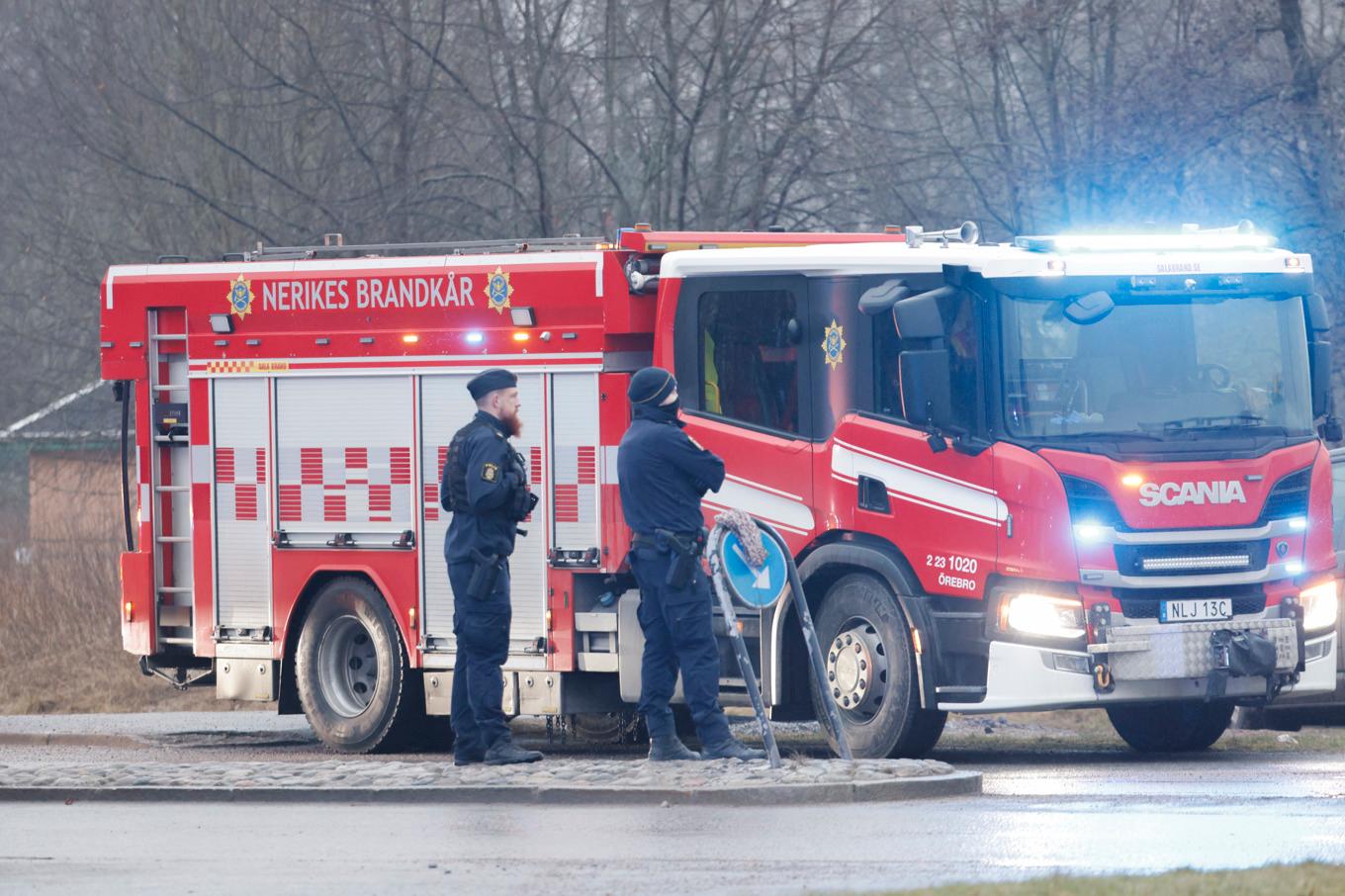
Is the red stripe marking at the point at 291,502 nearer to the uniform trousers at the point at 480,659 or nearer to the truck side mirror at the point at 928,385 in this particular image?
the uniform trousers at the point at 480,659

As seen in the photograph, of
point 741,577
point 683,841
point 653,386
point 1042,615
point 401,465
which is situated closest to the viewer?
point 683,841

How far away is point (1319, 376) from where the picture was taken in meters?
11.8

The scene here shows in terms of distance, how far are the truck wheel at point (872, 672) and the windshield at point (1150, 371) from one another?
3.91 ft

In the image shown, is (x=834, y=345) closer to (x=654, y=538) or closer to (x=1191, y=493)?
(x=654, y=538)

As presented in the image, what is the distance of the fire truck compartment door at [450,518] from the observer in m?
12.8

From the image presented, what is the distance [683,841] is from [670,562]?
266 cm

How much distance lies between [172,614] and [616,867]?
7.08 meters

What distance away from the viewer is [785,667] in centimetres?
1199

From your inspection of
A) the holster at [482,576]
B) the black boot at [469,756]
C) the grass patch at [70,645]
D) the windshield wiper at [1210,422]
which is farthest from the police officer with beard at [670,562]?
the grass patch at [70,645]

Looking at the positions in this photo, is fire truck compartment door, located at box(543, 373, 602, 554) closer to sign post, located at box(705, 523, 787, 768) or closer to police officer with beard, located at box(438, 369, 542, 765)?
police officer with beard, located at box(438, 369, 542, 765)

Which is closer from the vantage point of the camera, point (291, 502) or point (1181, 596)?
point (1181, 596)

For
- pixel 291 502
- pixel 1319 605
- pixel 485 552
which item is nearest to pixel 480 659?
pixel 485 552

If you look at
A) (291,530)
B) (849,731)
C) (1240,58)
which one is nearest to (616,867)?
(849,731)

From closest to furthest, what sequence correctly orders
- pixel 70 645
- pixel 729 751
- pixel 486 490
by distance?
pixel 729 751
pixel 486 490
pixel 70 645
